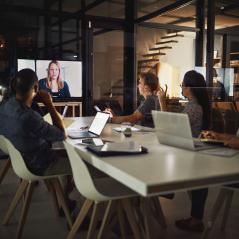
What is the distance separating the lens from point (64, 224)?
2.87 metres

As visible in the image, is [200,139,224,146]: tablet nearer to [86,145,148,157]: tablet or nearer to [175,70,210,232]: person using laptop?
[175,70,210,232]: person using laptop

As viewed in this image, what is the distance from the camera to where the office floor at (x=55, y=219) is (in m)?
2.67

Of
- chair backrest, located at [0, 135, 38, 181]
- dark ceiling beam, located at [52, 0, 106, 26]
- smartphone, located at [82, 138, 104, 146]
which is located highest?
dark ceiling beam, located at [52, 0, 106, 26]

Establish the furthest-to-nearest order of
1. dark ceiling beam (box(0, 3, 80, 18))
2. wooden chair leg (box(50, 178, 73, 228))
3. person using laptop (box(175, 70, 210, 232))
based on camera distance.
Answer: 1. dark ceiling beam (box(0, 3, 80, 18))
2. person using laptop (box(175, 70, 210, 232))
3. wooden chair leg (box(50, 178, 73, 228))

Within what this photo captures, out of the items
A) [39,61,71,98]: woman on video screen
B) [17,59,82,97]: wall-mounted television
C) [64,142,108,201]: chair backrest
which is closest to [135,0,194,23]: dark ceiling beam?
[17,59,82,97]: wall-mounted television

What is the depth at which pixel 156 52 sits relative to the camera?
298 inches

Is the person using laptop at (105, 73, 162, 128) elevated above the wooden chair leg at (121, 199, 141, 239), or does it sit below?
above

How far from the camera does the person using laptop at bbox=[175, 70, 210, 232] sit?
107 inches

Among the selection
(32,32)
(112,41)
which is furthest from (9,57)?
(112,41)

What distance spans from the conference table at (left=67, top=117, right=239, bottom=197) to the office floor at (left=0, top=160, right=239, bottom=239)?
80 centimetres

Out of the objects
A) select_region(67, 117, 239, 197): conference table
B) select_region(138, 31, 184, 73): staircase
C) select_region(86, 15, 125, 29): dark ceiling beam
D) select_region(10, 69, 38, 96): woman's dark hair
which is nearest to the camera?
select_region(67, 117, 239, 197): conference table

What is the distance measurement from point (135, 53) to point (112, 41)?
0.48 m

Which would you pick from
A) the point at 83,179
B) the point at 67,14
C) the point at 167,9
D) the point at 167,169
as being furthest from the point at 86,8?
the point at 167,169

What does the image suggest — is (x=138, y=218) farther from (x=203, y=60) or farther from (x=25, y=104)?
(x=203, y=60)
